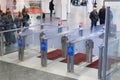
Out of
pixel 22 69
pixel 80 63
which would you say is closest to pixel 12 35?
pixel 22 69

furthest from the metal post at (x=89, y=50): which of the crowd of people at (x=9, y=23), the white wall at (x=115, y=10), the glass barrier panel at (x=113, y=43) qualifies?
the white wall at (x=115, y=10)

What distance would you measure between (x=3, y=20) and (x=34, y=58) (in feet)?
8.32

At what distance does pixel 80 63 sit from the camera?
7199mm

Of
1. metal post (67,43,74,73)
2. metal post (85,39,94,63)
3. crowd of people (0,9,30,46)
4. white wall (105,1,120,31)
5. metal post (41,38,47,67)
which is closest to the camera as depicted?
white wall (105,1,120,31)

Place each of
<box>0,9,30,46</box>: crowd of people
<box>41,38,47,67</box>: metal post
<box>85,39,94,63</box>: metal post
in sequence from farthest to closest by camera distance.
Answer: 1. <box>0,9,30,46</box>: crowd of people
2. <box>85,39,94,63</box>: metal post
3. <box>41,38,47,67</box>: metal post

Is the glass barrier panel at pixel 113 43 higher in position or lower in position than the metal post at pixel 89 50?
higher

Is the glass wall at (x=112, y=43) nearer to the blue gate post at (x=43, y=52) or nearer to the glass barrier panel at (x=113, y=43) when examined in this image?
the glass barrier panel at (x=113, y=43)

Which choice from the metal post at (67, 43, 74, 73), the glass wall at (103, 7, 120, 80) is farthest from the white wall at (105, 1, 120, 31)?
the metal post at (67, 43, 74, 73)

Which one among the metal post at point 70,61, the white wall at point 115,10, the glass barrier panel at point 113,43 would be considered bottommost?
the metal post at point 70,61

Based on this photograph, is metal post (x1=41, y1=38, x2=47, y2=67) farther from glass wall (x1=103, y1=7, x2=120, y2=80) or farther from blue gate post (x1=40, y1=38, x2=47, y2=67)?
glass wall (x1=103, y1=7, x2=120, y2=80)

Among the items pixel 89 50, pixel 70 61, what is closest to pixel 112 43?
pixel 70 61

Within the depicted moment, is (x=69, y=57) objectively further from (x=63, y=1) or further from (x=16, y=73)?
(x=63, y=1)

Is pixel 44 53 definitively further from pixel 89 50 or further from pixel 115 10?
pixel 115 10

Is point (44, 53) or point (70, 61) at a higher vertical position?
point (44, 53)
